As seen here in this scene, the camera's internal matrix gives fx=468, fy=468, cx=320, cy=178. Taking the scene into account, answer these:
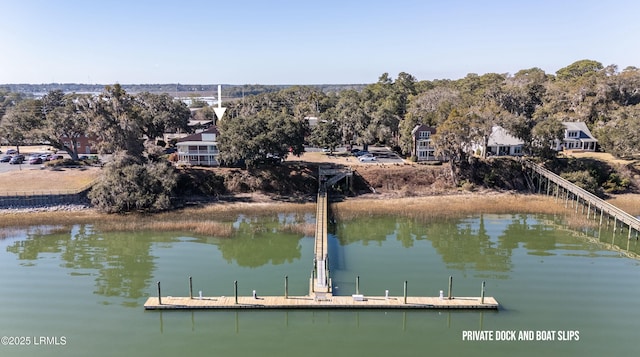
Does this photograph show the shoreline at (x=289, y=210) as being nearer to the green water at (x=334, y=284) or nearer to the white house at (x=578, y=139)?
the green water at (x=334, y=284)

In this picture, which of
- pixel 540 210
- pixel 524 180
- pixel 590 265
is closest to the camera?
pixel 590 265

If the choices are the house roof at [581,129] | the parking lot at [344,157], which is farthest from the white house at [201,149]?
the house roof at [581,129]

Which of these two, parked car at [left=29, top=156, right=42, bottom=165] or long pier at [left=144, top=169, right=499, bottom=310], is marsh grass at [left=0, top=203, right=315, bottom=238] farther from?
parked car at [left=29, top=156, right=42, bottom=165]

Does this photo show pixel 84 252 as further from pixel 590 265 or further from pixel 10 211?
pixel 590 265

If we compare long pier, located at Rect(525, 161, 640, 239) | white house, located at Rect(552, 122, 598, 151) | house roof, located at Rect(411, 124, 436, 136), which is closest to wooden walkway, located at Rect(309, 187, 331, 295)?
long pier, located at Rect(525, 161, 640, 239)

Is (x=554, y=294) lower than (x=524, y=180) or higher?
lower

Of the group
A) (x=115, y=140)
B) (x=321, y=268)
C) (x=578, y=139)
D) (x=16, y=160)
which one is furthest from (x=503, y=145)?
(x=16, y=160)

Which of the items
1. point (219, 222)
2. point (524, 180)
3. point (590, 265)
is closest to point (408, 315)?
point (590, 265)
